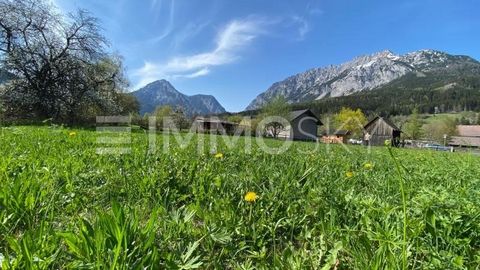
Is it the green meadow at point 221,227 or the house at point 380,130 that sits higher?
the green meadow at point 221,227

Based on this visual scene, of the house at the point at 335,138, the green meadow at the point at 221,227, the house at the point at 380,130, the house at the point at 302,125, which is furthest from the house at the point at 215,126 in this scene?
the green meadow at the point at 221,227

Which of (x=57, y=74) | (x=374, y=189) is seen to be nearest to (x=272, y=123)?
(x=57, y=74)

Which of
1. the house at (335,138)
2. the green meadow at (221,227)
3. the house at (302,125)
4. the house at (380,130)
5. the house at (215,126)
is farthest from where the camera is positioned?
the house at (380,130)

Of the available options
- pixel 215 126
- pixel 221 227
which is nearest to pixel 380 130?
A: pixel 215 126

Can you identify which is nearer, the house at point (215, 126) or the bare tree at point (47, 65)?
the bare tree at point (47, 65)

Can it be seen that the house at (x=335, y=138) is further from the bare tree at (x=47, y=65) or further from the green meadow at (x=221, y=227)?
the bare tree at (x=47, y=65)

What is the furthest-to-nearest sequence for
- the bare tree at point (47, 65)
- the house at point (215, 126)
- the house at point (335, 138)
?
1. the house at point (215, 126)
2. the bare tree at point (47, 65)
3. the house at point (335, 138)

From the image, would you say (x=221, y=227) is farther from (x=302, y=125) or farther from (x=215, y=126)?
(x=215, y=126)

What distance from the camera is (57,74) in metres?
26.4

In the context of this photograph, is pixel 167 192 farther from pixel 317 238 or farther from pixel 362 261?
pixel 362 261

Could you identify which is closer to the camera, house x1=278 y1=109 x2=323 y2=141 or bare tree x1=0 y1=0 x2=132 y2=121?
bare tree x1=0 y1=0 x2=132 y2=121

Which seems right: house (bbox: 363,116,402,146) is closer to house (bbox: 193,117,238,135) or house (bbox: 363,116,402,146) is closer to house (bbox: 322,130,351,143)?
house (bbox: 322,130,351,143)

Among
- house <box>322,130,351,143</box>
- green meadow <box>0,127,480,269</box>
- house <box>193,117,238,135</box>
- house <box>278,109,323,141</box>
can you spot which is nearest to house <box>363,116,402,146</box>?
house <box>322,130,351,143</box>

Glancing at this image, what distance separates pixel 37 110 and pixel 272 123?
50.5m
